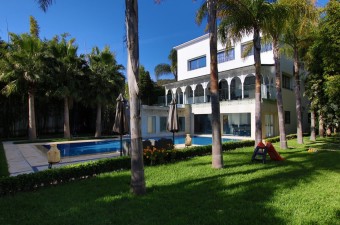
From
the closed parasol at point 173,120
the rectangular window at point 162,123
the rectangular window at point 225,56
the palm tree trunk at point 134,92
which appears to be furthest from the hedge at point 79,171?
the rectangular window at point 225,56

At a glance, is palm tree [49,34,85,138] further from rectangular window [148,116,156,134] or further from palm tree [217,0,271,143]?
palm tree [217,0,271,143]

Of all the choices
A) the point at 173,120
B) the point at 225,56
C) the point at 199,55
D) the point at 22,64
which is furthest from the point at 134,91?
the point at 199,55

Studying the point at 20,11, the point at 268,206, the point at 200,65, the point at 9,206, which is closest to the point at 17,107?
the point at 20,11

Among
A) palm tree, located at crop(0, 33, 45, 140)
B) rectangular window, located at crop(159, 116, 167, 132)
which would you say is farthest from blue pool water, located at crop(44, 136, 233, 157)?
rectangular window, located at crop(159, 116, 167, 132)

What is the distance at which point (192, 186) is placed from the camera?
21.8 feet

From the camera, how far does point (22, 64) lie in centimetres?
2039

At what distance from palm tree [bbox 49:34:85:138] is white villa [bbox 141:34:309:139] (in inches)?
285

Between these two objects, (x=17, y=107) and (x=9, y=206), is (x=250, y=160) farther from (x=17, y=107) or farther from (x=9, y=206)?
(x=17, y=107)

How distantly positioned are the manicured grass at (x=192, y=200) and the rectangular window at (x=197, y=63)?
2345 centimetres

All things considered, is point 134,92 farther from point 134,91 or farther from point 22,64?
point 22,64

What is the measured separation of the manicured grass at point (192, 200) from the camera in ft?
15.0

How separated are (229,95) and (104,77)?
1214 cm

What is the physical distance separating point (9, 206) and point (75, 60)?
20.4m

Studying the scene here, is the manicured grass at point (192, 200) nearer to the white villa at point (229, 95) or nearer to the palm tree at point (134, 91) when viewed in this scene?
the palm tree at point (134, 91)
